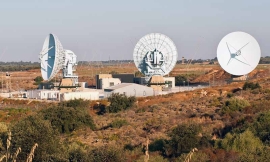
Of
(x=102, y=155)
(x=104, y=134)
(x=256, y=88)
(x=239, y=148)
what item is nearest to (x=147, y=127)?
(x=104, y=134)

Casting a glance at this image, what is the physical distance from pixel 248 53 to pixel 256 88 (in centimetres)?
1352

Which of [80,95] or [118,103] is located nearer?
[118,103]

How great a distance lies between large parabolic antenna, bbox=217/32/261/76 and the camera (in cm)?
7494

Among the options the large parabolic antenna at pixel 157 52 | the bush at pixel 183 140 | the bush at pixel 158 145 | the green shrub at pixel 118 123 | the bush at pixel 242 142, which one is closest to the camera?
the bush at pixel 242 142

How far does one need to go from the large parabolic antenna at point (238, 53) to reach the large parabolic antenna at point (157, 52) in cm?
1041

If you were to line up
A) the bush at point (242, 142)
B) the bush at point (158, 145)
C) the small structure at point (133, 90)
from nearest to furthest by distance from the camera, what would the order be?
1. the bush at point (242, 142)
2. the bush at point (158, 145)
3. the small structure at point (133, 90)

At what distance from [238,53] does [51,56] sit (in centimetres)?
3139

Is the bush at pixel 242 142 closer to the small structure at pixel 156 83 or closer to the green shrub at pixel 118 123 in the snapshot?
the green shrub at pixel 118 123

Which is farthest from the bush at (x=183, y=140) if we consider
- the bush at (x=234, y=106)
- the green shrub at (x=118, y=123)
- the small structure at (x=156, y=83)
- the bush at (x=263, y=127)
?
the small structure at (x=156, y=83)

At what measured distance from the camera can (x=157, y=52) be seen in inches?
3179

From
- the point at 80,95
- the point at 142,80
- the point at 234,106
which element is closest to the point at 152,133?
the point at 234,106

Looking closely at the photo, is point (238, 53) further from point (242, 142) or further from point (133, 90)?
point (242, 142)

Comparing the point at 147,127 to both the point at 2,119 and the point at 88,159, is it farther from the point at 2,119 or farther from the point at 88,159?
the point at 2,119

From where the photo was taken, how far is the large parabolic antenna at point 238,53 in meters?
74.9
